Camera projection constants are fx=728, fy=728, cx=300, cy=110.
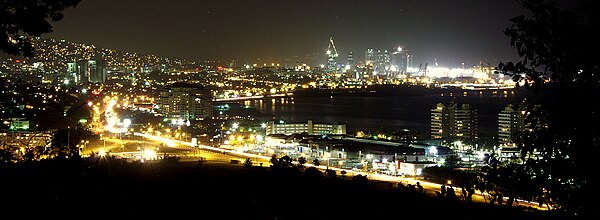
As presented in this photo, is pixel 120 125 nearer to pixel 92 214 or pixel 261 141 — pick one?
pixel 261 141

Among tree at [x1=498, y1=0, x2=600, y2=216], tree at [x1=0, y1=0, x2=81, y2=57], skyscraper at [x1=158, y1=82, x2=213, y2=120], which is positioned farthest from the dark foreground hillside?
skyscraper at [x1=158, y1=82, x2=213, y2=120]

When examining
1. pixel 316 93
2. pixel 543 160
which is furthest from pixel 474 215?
pixel 316 93

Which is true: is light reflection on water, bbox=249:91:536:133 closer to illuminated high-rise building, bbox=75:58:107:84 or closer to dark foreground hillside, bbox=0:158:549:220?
illuminated high-rise building, bbox=75:58:107:84

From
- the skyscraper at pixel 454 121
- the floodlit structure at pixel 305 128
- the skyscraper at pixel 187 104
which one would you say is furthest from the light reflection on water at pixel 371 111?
the skyscraper at pixel 187 104

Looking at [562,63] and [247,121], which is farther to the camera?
[247,121]

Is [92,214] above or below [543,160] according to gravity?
below

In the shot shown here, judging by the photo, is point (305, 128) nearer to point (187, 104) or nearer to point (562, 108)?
point (187, 104)

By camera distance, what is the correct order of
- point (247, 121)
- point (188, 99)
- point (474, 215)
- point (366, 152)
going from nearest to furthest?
point (474, 215), point (366, 152), point (247, 121), point (188, 99)
